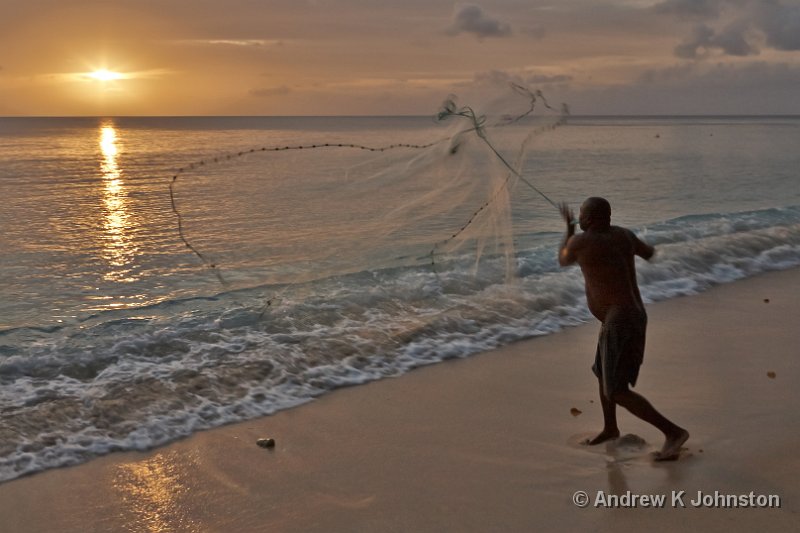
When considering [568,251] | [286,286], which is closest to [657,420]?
[568,251]

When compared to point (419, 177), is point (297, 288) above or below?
below

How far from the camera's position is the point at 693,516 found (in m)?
3.98

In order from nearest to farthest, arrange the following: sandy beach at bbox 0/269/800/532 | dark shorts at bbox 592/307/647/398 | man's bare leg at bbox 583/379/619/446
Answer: sandy beach at bbox 0/269/800/532 → dark shorts at bbox 592/307/647/398 → man's bare leg at bbox 583/379/619/446

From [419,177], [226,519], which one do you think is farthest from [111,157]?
[226,519]

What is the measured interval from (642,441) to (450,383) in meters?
1.78

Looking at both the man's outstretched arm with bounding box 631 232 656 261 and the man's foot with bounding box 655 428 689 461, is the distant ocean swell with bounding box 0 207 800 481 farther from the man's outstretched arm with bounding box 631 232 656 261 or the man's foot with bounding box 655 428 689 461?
the man's foot with bounding box 655 428 689 461

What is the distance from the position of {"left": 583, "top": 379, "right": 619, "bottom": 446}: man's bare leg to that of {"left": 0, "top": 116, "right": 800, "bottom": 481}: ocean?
6.74 feet

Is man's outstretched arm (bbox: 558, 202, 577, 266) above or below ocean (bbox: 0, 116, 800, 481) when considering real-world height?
above

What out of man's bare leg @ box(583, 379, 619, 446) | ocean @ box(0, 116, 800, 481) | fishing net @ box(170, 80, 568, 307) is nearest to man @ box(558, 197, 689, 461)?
man's bare leg @ box(583, 379, 619, 446)

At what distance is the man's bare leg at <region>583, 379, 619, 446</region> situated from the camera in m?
4.75

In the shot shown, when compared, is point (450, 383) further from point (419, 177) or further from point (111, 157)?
point (111, 157)

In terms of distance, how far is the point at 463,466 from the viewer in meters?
4.61

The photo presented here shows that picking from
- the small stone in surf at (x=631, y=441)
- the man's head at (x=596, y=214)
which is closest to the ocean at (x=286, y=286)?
the man's head at (x=596, y=214)

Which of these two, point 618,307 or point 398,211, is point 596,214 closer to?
point 618,307
